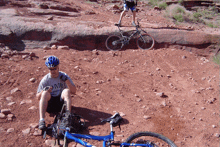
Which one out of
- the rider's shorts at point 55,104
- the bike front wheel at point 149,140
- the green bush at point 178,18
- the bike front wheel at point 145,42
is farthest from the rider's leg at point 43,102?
the green bush at point 178,18

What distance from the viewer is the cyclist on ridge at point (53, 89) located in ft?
9.54

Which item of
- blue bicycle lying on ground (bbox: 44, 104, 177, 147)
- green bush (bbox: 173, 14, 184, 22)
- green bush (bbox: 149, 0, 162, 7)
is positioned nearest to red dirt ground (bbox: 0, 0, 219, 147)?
blue bicycle lying on ground (bbox: 44, 104, 177, 147)

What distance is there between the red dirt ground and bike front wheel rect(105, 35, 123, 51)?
0.24m

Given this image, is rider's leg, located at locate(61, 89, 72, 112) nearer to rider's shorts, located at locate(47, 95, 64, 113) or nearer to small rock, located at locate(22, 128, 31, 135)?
rider's shorts, located at locate(47, 95, 64, 113)

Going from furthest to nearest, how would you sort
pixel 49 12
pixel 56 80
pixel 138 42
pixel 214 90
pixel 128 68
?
1. pixel 49 12
2. pixel 138 42
3. pixel 128 68
4. pixel 214 90
5. pixel 56 80

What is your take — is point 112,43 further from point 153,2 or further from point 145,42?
point 153,2

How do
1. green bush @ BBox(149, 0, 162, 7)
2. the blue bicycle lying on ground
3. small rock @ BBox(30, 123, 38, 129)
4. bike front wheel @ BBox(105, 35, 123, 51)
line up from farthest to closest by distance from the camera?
green bush @ BBox(149, 0, 162, 7), bike front wheel @ BBox(105, 35, 123, 51), small rock @ BBox(30, 123, 38, 129), the blue bicycle lying on ground

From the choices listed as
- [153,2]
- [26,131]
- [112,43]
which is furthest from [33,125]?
[153,2]

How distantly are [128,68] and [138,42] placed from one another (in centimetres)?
148

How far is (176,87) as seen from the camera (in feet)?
14.9

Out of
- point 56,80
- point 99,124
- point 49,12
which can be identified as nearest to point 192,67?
point 99,124

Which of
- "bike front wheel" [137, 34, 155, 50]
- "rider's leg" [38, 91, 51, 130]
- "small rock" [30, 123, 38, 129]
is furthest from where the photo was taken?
"bike front wheel" [137, 34, 155, 50]

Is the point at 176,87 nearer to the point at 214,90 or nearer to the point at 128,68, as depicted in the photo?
the point at 214,90

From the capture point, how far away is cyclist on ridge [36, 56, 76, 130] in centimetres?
291
